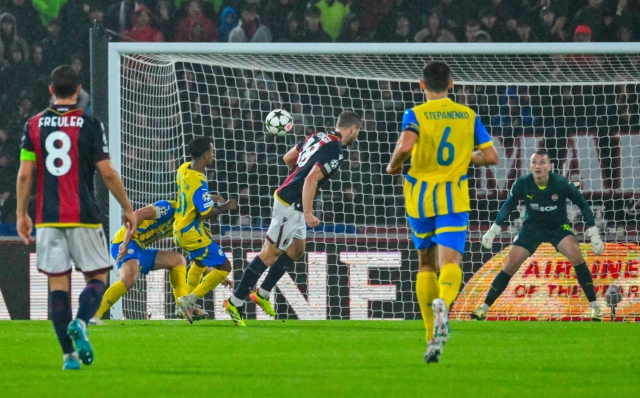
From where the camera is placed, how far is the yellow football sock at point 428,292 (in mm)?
6059

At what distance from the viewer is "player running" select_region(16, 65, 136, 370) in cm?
537

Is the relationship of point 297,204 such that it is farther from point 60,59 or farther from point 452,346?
point 60,59

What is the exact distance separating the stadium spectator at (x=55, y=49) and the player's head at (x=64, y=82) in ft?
29.6

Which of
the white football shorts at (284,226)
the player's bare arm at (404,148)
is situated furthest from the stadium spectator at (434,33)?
the player's bare arm at (404,148)

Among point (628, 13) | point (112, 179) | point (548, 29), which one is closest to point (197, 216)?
point (112, 179)

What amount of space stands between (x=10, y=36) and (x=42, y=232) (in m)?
9.54

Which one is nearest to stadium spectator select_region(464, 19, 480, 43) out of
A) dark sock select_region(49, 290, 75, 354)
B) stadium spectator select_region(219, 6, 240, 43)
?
stadium spectator select_region(219, 6, 240, 43)

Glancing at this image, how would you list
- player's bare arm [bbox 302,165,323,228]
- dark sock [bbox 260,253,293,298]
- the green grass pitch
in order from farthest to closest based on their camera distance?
dark sock [bbox 260,253,293,298] < player's bare arm [bbox 302,165,323,228] < the green grass pitch

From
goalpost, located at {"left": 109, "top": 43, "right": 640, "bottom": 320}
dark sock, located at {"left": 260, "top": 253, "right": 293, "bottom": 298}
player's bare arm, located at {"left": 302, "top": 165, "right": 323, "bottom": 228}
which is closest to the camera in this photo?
player's bare arm, located at {"left": 302, "top": 165, "right": 323, "bottom": 228}

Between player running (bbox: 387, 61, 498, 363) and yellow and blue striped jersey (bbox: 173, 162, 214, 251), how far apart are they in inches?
138

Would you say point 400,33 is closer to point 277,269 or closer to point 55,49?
point 55,49

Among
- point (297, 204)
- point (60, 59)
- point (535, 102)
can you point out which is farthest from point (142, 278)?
point (535, 102)

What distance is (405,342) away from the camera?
7.34m

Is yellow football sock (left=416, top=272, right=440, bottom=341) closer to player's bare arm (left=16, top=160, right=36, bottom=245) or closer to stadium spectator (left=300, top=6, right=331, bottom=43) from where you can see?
player's bare arm (left=16, top=160, right=36, bottom=245)
